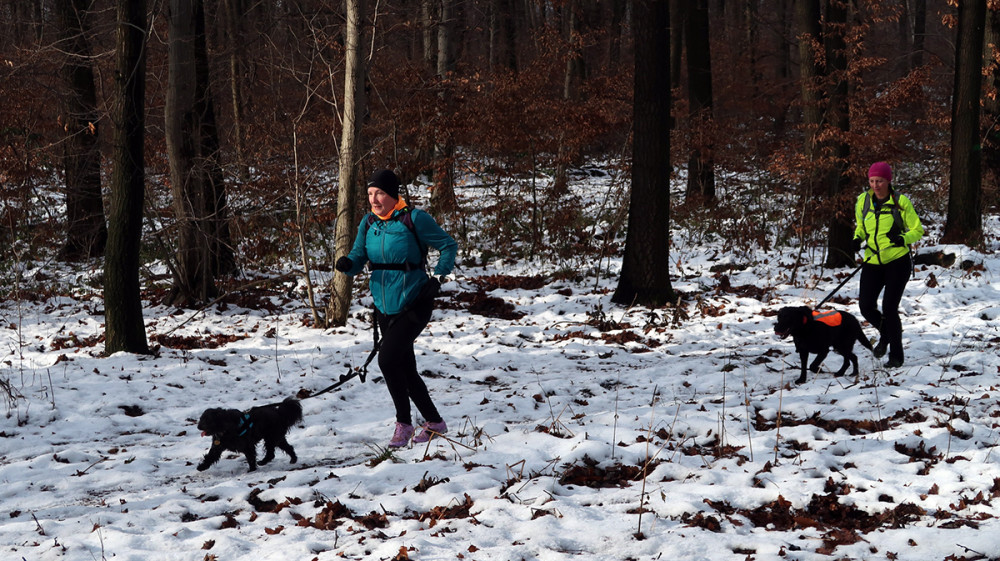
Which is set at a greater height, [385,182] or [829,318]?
[385,182]

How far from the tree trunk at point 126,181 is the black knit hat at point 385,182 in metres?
4.33

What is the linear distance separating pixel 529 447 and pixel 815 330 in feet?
11.8

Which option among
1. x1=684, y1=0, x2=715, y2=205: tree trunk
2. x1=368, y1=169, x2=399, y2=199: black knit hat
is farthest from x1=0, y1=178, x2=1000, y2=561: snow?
x1=684, y1=0, x2=715, y2=205: tree trunk

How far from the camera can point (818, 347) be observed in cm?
744

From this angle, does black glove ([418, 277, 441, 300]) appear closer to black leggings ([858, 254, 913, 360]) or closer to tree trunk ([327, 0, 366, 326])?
tree trunk ([327, 0, 366, 326])

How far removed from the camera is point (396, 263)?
5645 millimetres

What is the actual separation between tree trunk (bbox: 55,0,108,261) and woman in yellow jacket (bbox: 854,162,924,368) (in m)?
12.6

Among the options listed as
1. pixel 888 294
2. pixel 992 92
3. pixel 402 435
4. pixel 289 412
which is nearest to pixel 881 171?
pixel 888 294

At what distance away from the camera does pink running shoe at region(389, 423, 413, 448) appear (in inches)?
233

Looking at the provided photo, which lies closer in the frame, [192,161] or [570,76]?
[192,161]

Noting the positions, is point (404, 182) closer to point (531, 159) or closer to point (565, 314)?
point (531, 159)

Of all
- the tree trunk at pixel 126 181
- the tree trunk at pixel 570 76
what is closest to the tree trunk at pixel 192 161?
the tree trunk at pixel 126 181

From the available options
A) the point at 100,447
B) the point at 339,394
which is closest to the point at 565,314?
the point at 339,394

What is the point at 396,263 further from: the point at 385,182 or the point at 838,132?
the point at 838,132
